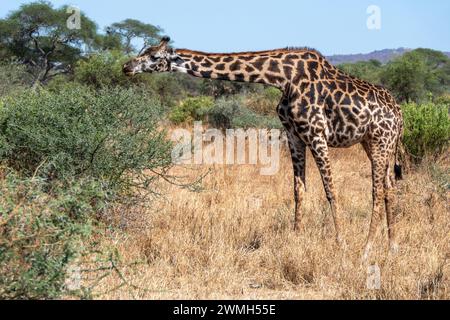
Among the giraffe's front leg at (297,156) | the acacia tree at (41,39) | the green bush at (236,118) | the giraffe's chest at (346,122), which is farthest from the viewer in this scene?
the acacia tree at (41,39)

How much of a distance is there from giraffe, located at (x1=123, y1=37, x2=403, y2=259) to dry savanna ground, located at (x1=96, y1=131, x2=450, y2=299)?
0.49m

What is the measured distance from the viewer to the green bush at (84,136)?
19.9 feet

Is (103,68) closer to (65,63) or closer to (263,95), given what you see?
(263,95)

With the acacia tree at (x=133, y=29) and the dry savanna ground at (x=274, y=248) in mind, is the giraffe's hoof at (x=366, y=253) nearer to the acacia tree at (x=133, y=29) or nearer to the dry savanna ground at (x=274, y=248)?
the dry savanna ground at (x=274, y=248)

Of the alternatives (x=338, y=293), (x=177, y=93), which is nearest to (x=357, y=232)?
(x=338, y=293)

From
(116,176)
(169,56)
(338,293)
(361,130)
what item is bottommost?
(338,293)

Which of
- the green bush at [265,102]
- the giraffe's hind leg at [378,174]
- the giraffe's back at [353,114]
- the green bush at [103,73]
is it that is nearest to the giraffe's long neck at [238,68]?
the giraffe's back at [353,114]

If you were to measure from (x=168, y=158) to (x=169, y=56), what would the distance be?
1.27 metres

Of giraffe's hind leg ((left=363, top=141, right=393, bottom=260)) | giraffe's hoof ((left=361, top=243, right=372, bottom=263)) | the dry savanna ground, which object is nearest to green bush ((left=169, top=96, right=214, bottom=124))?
the dry savanna ground

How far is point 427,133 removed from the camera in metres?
10.5

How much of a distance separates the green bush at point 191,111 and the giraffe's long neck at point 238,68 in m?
9.63

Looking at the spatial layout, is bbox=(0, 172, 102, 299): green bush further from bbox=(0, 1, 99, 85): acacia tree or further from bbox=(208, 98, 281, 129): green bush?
bbox=(0, 1, 99, 85): acacia tree

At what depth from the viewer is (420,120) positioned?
10.7 m
